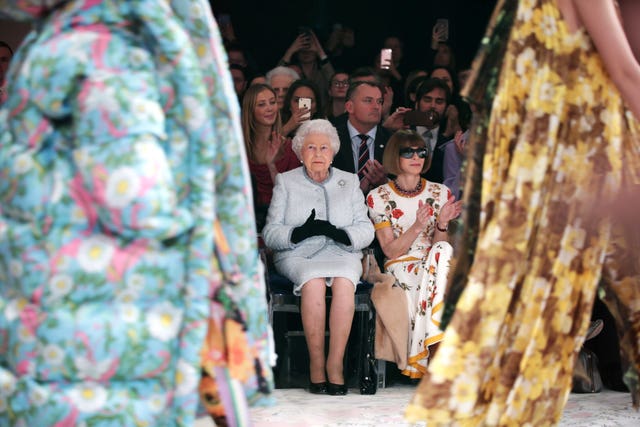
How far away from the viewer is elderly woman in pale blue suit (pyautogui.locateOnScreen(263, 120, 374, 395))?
514cm

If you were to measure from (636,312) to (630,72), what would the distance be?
2.28 ft

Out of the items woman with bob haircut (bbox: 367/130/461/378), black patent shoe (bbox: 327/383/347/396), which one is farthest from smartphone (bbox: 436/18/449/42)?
black patent shoe (bbox: 327/383/347/396)

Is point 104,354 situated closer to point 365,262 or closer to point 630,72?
point 630,72

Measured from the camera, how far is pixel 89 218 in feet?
7.54

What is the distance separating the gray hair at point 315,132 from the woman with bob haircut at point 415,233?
30 cm

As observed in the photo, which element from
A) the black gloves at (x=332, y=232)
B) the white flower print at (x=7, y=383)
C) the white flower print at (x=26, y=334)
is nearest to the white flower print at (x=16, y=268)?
the white flower print at (x=26, y=334)

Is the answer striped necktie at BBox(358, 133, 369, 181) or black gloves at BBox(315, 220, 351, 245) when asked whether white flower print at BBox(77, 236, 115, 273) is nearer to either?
black gloves at BBox(315, 220, 351, 245)

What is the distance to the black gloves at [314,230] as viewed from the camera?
17.2ft

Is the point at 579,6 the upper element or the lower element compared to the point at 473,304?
upper

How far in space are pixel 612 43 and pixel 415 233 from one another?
248 centimetres

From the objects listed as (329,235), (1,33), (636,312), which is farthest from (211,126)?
(1,33)

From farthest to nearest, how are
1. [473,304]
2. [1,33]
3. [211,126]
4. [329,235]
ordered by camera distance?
[1,33], [329,235], [473,304], [211,126]

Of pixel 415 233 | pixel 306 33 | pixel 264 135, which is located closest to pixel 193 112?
pixel 415 233

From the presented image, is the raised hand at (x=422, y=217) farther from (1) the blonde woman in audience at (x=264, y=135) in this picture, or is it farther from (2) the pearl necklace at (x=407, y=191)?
(1) the blonde woman in audience at (x=264, y=135)
